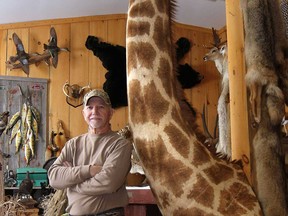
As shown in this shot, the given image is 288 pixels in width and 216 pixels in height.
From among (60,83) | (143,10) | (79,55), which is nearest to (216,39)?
(79,55)

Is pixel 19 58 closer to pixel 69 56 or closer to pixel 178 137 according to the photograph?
pixel 69 56

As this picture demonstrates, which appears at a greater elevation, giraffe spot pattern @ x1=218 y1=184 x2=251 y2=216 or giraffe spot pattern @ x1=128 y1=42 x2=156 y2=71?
giraffe spot pattern @ x1=128 y1=42 x2=156 y2=71

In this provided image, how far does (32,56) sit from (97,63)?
0.74 m

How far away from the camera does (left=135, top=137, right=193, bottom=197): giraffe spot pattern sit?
141cm

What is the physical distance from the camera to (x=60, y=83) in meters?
5.09

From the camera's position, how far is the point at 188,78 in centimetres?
524

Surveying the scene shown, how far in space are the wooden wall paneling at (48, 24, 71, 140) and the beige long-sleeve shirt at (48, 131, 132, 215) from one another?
299 centimetres

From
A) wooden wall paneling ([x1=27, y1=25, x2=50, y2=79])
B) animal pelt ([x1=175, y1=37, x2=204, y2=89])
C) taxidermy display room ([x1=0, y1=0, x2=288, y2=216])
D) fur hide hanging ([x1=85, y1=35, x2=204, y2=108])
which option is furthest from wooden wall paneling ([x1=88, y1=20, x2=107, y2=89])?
taxidermy display room ([x1=0, y1=0, x2=288, y2=216])

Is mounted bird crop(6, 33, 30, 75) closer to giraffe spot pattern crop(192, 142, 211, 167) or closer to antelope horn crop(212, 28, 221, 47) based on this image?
antelope horn crop(212, 28, 221, 47)

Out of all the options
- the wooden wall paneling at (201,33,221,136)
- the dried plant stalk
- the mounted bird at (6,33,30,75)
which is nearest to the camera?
the dried plant stalk

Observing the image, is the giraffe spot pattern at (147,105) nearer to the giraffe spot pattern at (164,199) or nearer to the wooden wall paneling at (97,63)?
the giraffe spot pattern at (164,199)

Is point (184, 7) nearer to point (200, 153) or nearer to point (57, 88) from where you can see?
point (57, 88)

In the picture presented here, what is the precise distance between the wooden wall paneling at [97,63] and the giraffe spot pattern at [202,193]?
3.79 metres

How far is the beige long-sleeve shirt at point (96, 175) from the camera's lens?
1901mm
